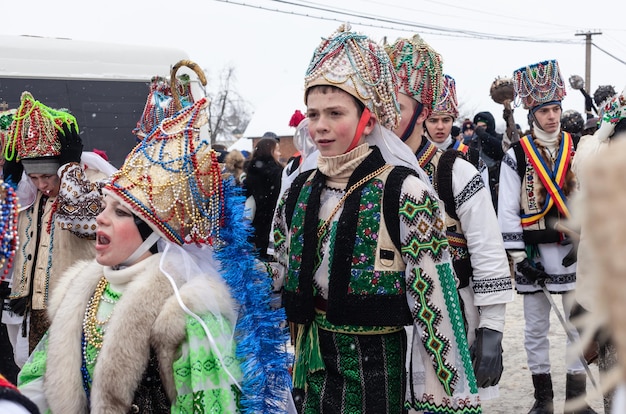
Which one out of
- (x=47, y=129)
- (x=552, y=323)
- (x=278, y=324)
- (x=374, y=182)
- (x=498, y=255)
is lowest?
(x=552, y=323)

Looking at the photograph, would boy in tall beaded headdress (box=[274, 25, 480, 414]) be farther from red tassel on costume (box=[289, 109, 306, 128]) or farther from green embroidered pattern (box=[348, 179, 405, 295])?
red tassel on costume (box=[289, 109, 306, 128])

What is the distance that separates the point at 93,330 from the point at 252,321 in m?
0.60

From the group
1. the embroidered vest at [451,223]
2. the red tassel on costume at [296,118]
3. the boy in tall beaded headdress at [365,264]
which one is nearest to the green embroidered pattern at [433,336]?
the boy in tall beaded headdress at [365,264]

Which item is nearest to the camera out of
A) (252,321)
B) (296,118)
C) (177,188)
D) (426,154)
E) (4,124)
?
(252,321)

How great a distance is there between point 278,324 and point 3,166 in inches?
118

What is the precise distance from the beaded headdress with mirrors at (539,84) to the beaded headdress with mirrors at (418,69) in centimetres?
165

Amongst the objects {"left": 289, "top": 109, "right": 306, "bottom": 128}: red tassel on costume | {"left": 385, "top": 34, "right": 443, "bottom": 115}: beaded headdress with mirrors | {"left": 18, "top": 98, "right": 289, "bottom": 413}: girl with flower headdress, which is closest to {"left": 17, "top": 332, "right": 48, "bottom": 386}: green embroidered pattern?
{"left": 18, "top": 98, "right": 289, "bottom": 413}: girl with flower headdress

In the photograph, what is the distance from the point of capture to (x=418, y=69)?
3.86m

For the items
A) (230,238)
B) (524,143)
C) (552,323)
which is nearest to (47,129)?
(230,238)

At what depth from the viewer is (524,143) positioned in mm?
5227

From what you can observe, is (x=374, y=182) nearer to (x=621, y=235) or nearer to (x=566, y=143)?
(x=621, y=235)

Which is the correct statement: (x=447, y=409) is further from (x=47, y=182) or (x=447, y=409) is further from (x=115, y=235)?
(x=47, y=182)

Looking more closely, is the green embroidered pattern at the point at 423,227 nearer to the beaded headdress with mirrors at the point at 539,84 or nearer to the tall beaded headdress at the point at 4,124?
the beaded headdress with mirrors at the point at 539,84

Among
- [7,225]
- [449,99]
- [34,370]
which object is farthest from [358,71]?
[449,99]
